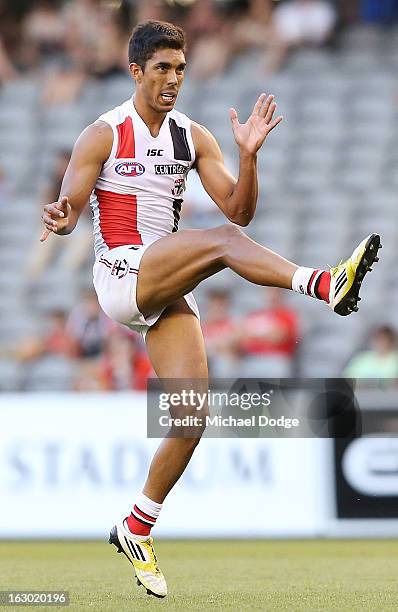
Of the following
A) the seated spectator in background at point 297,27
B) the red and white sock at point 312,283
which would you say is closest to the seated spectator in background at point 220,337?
the seated spectator in background at point 297,27

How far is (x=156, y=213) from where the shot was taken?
723cm

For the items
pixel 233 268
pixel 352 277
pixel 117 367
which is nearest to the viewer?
pixel 352 277

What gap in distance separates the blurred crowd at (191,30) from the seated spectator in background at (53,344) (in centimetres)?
446

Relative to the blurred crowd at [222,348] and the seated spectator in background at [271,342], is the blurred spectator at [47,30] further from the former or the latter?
the seated spectator in background at [271,342]

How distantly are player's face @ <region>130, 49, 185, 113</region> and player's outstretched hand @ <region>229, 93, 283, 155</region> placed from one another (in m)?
0.38

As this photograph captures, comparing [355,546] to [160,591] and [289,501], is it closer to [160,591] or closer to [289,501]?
[289,501]

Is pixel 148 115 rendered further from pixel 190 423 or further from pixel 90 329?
pixel 90 329

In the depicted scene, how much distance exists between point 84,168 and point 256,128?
920mm

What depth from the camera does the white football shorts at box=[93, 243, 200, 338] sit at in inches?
274

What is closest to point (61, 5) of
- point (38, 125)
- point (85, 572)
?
point (38, 125)

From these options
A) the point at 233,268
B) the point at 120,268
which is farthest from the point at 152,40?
the point at 233,268

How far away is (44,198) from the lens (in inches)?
612

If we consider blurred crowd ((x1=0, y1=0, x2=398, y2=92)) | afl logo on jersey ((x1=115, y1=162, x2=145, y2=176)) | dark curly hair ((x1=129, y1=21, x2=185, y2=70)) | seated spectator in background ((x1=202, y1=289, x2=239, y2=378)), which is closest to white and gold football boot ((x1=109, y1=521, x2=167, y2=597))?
afl logo on jersey ((x1=115, y1=162, x2=145, y2=176))

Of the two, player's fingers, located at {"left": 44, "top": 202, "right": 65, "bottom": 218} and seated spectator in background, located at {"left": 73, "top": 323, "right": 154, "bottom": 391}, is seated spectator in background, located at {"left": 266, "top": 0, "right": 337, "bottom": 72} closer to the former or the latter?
seated spectator in background, located at {"left": 73, "top": 323, "right": 154, "bottom": 391}
